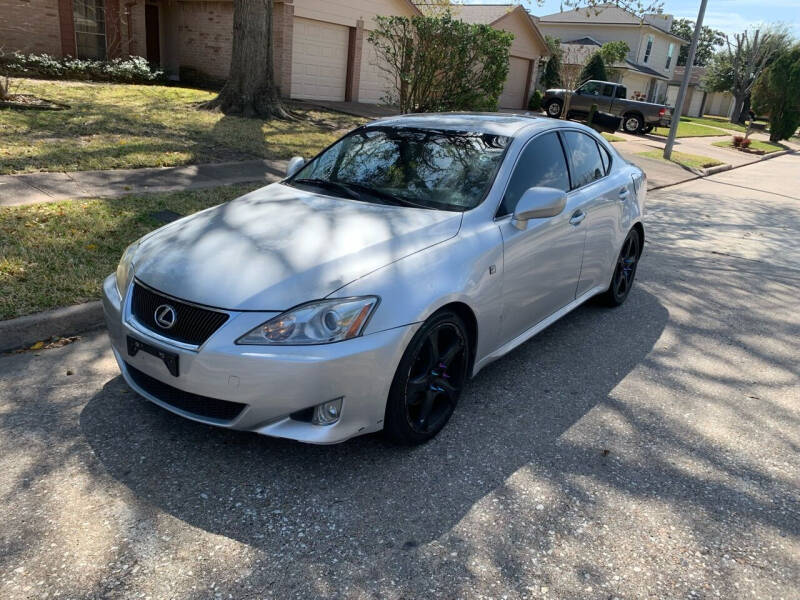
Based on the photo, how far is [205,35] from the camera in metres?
21.4

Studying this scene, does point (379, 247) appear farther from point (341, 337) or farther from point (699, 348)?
point (699, 348)

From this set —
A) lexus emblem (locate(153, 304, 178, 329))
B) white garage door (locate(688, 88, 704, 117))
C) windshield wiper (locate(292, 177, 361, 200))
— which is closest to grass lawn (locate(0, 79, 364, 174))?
windshield wiper (locate(292, 177, 361, 200))

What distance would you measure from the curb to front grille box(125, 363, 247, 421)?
1399 mm

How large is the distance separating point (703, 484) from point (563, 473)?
0.72m

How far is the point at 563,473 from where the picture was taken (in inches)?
132

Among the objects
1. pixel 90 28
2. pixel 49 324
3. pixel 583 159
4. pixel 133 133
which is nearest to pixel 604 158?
pixel 583 159

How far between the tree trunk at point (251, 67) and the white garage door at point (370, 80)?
9.25 meters

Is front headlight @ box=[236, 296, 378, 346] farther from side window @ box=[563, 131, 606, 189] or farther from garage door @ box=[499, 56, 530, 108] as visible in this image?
garage door @ box=[499, 56, 530, 108]

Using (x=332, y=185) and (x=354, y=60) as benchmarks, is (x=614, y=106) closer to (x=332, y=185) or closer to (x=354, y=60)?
(x=354, y=60)

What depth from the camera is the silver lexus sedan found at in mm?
2941

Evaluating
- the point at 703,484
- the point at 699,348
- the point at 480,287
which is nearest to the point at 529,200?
the point at 480,287

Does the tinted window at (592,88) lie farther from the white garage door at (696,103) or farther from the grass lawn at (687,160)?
the white garage door at (696,103)

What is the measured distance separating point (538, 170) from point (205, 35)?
20006 mm

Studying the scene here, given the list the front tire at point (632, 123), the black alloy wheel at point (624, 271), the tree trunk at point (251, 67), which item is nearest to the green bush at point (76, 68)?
the tree trunk at point (251, 67)
